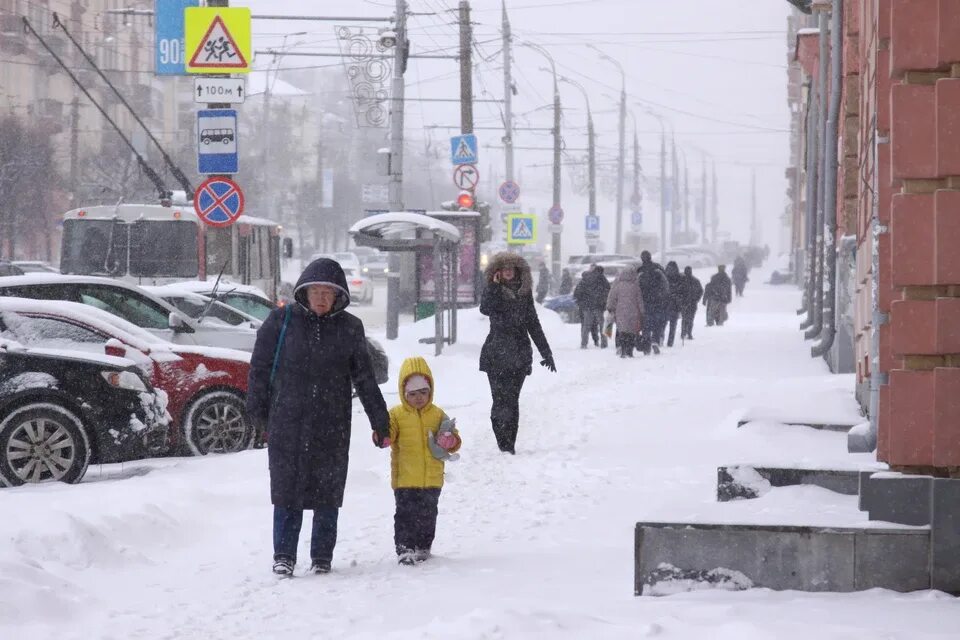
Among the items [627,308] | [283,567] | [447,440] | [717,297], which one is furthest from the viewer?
[717,297]

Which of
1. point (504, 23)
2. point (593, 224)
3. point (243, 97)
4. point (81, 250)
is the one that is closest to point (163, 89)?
point (593, 224)

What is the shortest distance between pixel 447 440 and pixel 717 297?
102 feet

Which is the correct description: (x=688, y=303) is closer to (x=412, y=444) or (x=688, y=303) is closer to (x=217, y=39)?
(x=217, y=39)

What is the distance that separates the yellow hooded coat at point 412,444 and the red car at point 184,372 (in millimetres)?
4837

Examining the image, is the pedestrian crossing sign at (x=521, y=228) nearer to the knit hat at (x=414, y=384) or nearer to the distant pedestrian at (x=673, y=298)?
the distant pedestrian at (x=673, y=298)

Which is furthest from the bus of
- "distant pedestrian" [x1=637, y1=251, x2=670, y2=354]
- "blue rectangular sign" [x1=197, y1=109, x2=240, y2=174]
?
"blue rectangular sign" [x1=197, y1=109, x2=240, y2=174]

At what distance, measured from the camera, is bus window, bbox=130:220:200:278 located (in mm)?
27234

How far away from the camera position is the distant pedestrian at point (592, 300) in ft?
94.8

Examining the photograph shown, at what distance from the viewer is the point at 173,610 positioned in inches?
272

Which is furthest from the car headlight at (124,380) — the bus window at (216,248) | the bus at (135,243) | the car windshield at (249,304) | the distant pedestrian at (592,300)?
the distant pedestrian at (592,300)

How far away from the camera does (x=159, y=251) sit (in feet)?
89.5

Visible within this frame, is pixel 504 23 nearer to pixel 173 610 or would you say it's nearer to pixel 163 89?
pixel 173 610

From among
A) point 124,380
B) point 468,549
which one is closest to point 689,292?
point 124,380

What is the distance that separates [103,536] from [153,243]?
19.5m
